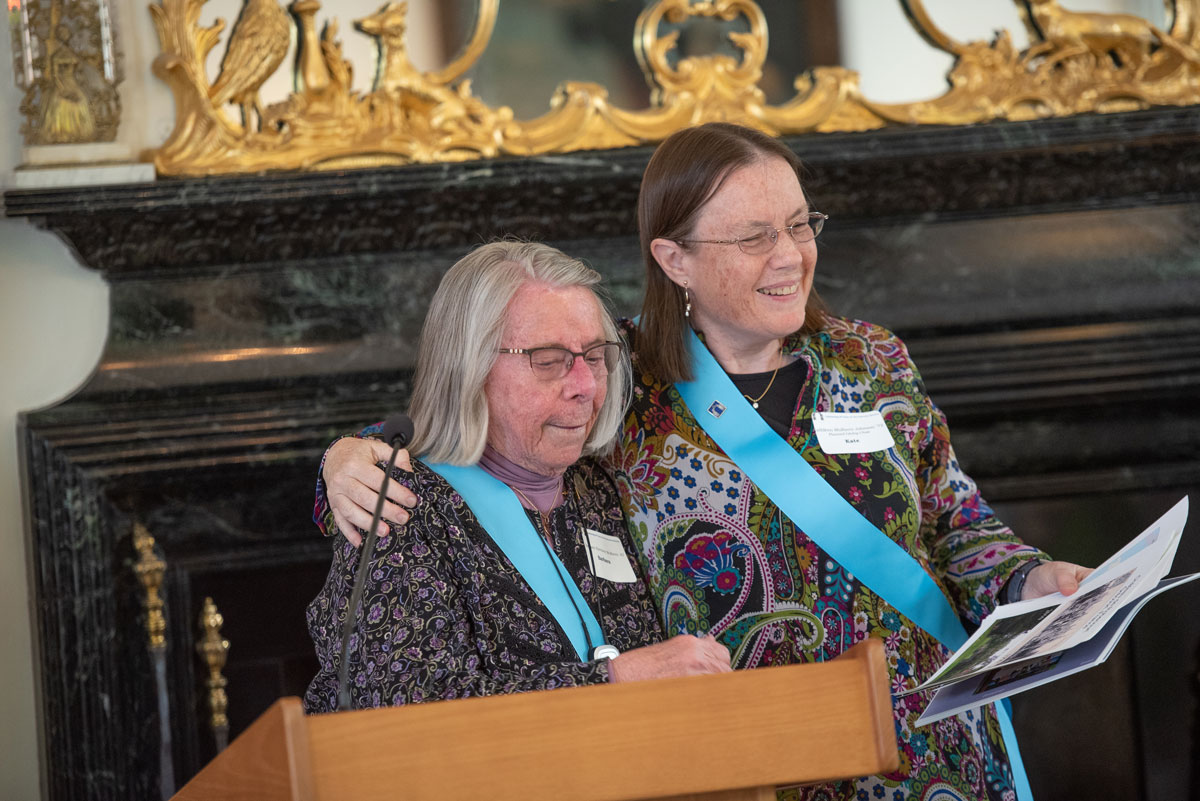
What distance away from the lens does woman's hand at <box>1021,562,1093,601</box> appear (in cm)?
174

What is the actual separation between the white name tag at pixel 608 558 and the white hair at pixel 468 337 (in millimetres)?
217

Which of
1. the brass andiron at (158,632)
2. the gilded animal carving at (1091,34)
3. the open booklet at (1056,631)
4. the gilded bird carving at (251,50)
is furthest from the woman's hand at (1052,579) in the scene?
the gilded bird carving at (251,50)

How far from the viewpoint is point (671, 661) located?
1456 millimetres

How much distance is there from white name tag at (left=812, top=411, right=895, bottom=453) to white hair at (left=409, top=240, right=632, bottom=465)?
0.35 m

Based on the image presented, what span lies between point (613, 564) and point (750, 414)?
30cm

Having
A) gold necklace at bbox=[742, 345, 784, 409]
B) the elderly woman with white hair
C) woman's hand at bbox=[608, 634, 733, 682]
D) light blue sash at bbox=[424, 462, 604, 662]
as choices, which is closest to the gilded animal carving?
gold necklace at bbox=[742, 345, 784, 409]

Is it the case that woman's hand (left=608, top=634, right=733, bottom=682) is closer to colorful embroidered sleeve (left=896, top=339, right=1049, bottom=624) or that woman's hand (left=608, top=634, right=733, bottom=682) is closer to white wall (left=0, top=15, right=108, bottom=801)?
colorful embroidered sleeve (left=896, top=339, right=1049, bottom=624)

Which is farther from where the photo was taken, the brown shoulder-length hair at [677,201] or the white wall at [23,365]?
the white wall at [23,365]

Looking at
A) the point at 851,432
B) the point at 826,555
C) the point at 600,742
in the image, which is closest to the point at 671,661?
the point at 600,742

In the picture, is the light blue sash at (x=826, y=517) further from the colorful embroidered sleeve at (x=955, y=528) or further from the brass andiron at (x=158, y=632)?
the brass andiron at (x=158, y=632)

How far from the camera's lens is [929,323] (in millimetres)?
3146

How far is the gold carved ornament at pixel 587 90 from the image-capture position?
9.57ft

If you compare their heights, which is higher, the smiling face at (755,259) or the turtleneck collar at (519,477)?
the smiling face at (755,259)

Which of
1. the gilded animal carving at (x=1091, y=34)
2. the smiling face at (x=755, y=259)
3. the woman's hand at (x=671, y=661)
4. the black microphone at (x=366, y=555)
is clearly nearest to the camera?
the black microphone at (x=366, y=555)
